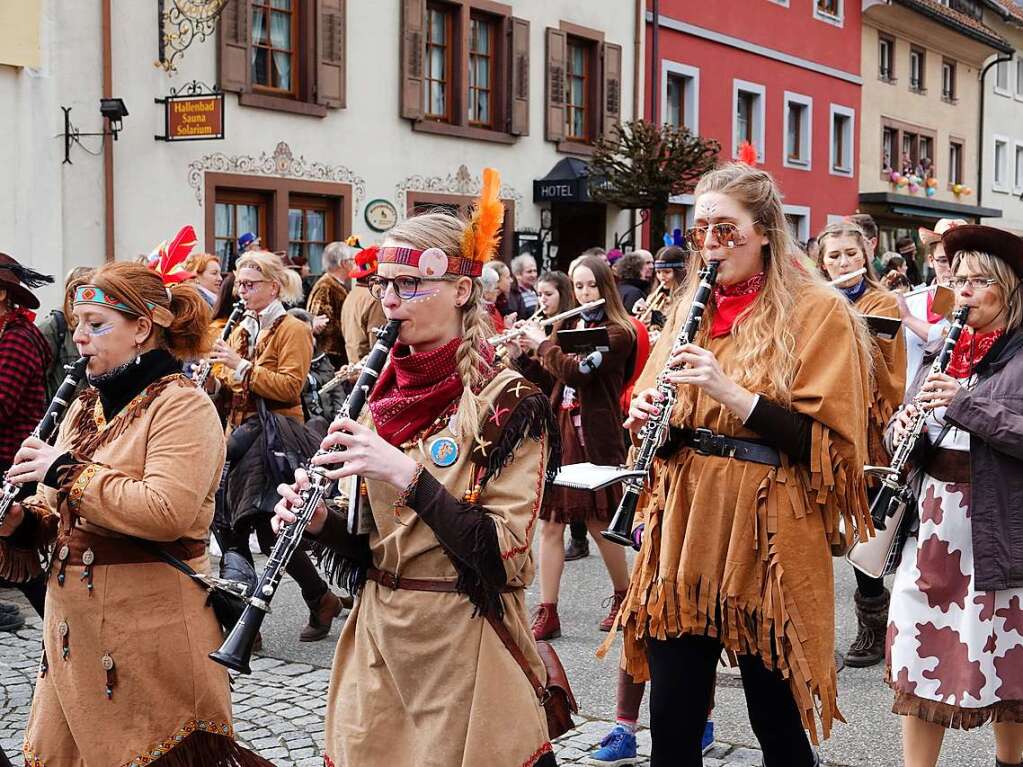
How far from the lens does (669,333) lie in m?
3.86

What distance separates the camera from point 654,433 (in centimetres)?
362

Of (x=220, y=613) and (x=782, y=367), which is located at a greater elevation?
(x=782, y=367)

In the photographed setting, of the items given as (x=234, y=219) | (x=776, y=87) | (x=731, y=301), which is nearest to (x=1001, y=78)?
(x=776, y=87)

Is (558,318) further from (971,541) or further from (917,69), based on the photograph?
(917,69)

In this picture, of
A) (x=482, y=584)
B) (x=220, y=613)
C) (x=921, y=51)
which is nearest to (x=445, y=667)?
(x=482, y=584)

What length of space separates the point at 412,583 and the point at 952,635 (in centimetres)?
190

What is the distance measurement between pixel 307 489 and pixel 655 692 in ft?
3.82

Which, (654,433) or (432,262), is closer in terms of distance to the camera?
(432,262)

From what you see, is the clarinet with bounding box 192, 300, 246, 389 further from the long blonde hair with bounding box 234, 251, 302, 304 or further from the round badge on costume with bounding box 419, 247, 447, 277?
the round badge on costume with bounding box 419, 247, 447, 277

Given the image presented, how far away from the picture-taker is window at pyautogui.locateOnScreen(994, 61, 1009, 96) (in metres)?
34.9

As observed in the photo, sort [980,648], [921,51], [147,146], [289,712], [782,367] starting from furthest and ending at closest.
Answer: [921,51], [147,146], [289,712], [980,648], [782,367]

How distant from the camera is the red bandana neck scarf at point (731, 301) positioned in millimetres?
3717

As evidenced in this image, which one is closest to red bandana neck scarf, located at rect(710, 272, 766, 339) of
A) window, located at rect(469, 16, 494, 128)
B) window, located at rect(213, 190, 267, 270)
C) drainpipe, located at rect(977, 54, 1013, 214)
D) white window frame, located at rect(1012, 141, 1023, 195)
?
window, located at rect(213, 190, 267, 270)

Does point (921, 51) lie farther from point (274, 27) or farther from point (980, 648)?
point (980, 648)
